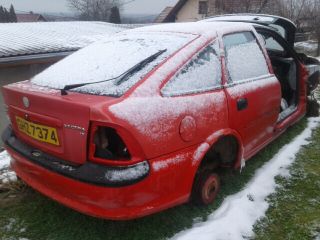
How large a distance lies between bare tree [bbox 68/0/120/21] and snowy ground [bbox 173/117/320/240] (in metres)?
56.3

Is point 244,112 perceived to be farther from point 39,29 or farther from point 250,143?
point 39,29

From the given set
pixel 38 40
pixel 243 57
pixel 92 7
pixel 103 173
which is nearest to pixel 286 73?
pixel 243 57

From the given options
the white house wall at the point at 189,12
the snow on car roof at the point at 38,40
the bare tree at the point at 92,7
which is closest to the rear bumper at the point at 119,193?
the snow on car roof at the point at 38,40

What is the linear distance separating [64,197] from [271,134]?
2.40 meters

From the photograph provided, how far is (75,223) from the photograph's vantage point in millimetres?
2887

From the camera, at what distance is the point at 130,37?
3346mm

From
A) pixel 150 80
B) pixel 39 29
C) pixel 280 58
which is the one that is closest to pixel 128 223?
pixel 150 80

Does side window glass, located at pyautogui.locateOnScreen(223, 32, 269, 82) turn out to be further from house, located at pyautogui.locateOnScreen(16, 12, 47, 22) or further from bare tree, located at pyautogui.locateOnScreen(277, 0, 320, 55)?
house, located at pyautogui.locateOnScreen(16, 12, 47, 22)

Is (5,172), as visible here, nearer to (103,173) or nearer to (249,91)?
(103,173)

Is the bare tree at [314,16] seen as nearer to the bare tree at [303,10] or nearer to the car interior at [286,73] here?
the bare tree at [303,10]

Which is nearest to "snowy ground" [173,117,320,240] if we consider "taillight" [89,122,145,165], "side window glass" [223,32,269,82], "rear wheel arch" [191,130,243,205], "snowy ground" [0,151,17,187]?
"rear wheel arch" [191,130,243,205]

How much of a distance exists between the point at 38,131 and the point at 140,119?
814mm

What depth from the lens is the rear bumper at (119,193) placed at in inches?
91.8

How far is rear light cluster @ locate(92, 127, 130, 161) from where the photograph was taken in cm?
233
